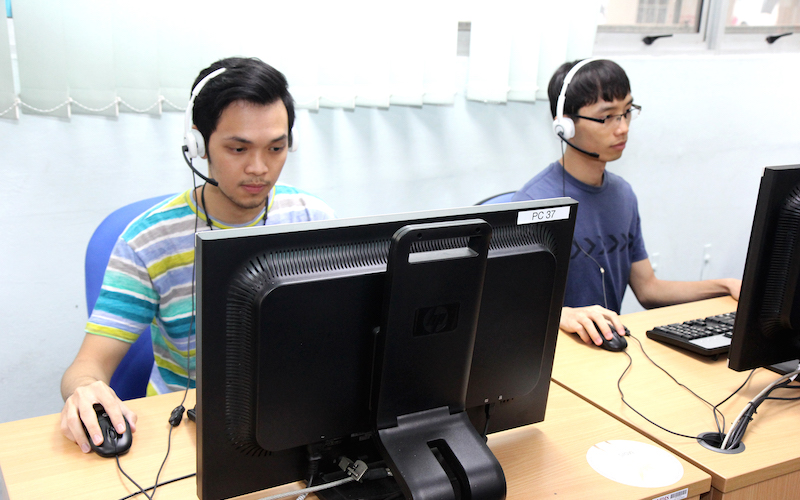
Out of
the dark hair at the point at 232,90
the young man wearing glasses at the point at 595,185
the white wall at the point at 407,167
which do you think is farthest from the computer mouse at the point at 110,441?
the young man wearing glasses at the point at 595,185

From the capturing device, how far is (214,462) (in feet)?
2.55

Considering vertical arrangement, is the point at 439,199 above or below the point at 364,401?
below

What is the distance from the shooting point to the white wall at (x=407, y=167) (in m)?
1.69

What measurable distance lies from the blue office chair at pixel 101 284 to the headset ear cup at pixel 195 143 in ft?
0.68

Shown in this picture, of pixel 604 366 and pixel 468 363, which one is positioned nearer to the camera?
pixel 468 363

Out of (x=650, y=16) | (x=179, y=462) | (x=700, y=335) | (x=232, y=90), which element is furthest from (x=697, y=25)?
(x=179, y=462)

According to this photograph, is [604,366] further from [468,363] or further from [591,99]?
[591,99]

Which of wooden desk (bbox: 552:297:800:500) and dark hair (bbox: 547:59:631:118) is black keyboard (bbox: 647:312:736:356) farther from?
dark hair (bbox: 547:59:631:118)

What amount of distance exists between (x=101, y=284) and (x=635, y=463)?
1.03 metres

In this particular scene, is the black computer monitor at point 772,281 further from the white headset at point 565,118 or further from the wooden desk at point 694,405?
the white headset at point 565,118

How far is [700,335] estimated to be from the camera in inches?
55.9

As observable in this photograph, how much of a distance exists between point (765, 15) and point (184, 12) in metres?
2.53

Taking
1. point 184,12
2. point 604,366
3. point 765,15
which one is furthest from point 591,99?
point 765,15

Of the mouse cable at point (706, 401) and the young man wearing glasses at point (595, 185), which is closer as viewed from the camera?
the mouse cable at point (706, 401)
